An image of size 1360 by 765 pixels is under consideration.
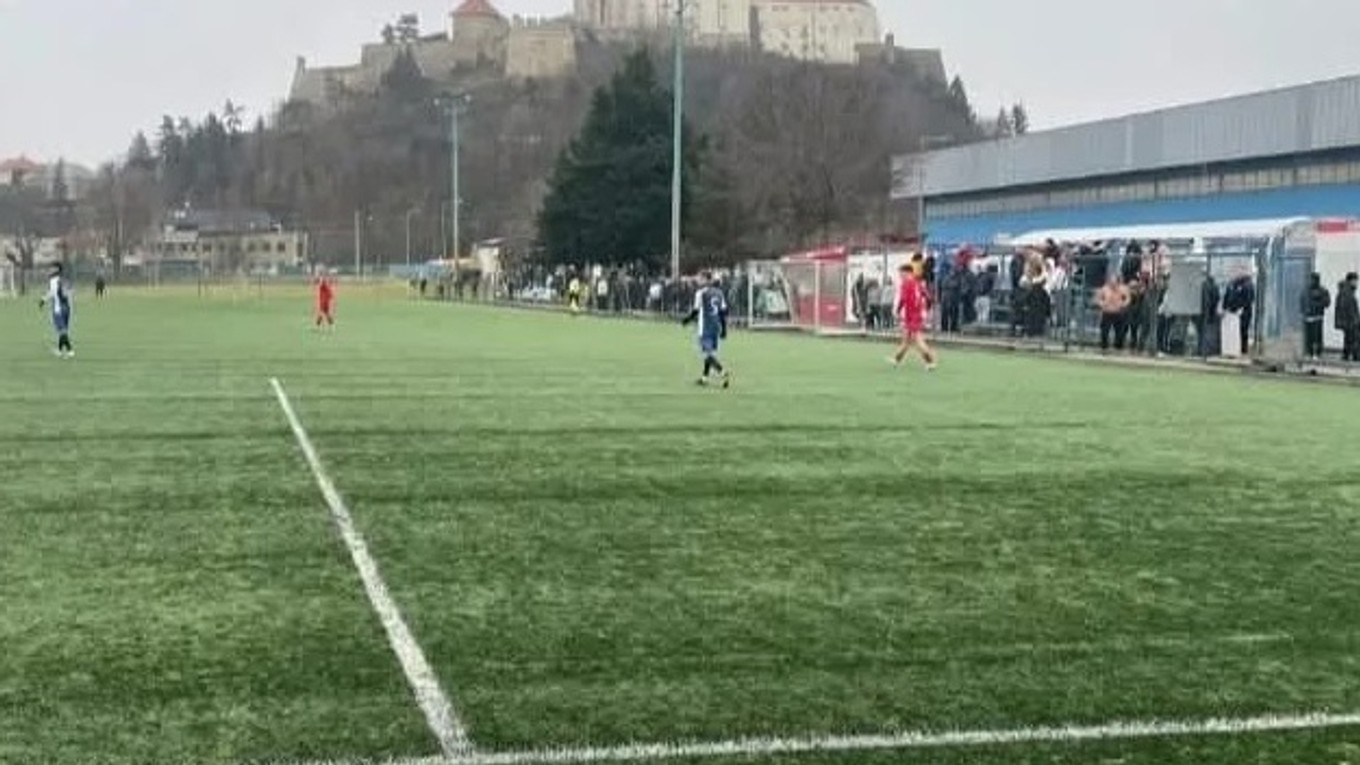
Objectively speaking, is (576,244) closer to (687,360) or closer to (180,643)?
(687,360)

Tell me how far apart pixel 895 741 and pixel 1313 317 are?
26.7 meters

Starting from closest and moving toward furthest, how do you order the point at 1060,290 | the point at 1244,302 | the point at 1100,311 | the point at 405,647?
the point at 405,647 < the point at 1244,302 < the point at 1100,311 < the point at 1060,290

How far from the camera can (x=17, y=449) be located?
1603cm

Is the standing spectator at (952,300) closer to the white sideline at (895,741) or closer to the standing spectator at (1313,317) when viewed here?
the standing spectator at (1313,317)

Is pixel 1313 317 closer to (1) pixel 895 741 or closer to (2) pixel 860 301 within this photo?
(2) pixel 860 301

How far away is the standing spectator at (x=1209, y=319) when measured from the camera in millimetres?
33812

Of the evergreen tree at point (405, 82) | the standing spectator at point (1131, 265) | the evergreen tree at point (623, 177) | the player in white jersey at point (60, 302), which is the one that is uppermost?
the evergreen tree at point (405, 82)

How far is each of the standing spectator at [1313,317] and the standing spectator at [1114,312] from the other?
4861 mm

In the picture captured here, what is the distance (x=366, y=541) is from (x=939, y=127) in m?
106

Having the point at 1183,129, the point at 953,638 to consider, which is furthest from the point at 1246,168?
the point at 953,638

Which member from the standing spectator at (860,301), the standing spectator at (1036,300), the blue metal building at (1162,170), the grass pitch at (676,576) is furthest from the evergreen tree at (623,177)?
the grass pitch at (676,576)

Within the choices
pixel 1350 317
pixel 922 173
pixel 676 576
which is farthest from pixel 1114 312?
pixel 922 173

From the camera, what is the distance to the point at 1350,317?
31.1 metres

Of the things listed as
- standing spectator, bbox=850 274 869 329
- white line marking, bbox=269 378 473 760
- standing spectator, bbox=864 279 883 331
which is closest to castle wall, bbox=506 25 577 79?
standing spectator, bbox=850 274 869 329
